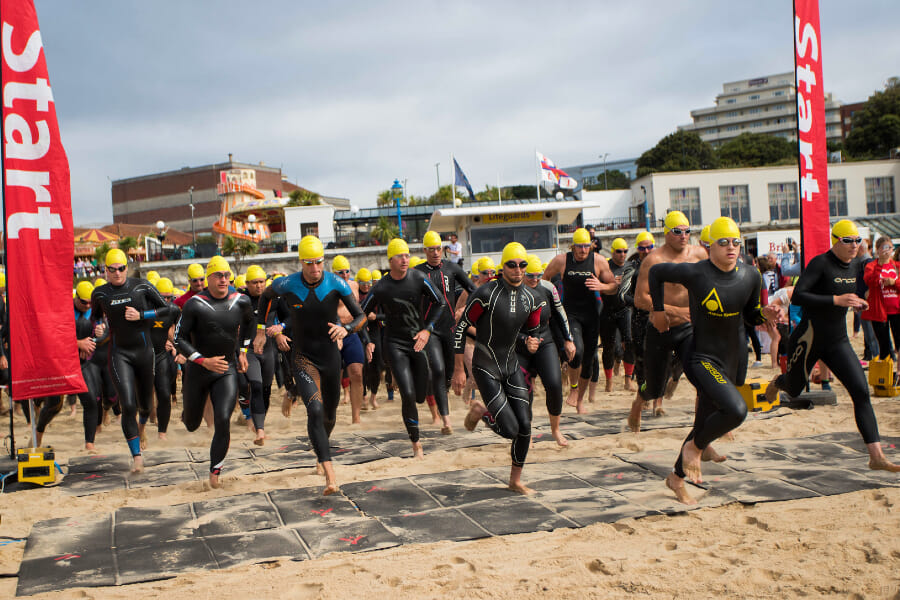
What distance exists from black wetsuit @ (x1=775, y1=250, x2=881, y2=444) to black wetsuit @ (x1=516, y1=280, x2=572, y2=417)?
2.02 metres

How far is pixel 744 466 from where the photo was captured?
634 centimetres

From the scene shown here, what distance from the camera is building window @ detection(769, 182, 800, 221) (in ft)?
161

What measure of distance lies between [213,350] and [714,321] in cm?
462

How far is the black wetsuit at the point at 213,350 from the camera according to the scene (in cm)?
672

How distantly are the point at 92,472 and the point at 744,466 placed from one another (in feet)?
21.1

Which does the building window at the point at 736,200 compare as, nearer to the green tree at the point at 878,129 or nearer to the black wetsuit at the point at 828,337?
the green tree at the point at 878,129

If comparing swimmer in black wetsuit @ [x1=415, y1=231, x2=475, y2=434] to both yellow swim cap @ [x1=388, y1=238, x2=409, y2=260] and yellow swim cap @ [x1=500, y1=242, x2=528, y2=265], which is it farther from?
yellow swim cap @ [x1=500, y1=242, x2=528, y2=265]

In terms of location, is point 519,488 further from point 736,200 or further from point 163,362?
point 736,200

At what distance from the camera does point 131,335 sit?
26.3ft

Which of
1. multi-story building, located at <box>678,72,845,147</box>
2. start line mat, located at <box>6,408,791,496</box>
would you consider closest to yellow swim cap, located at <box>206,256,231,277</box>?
start line mat, located at <box>6,408,791,496</box>

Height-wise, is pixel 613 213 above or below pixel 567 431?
above

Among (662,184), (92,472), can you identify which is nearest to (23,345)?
(92,472)

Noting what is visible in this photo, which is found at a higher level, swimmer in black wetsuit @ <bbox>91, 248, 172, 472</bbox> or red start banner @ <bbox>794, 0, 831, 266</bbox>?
red start banner @ <bbox>794, 0, 831, 266</bbox>

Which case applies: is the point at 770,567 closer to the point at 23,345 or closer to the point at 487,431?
the point at 487,431
